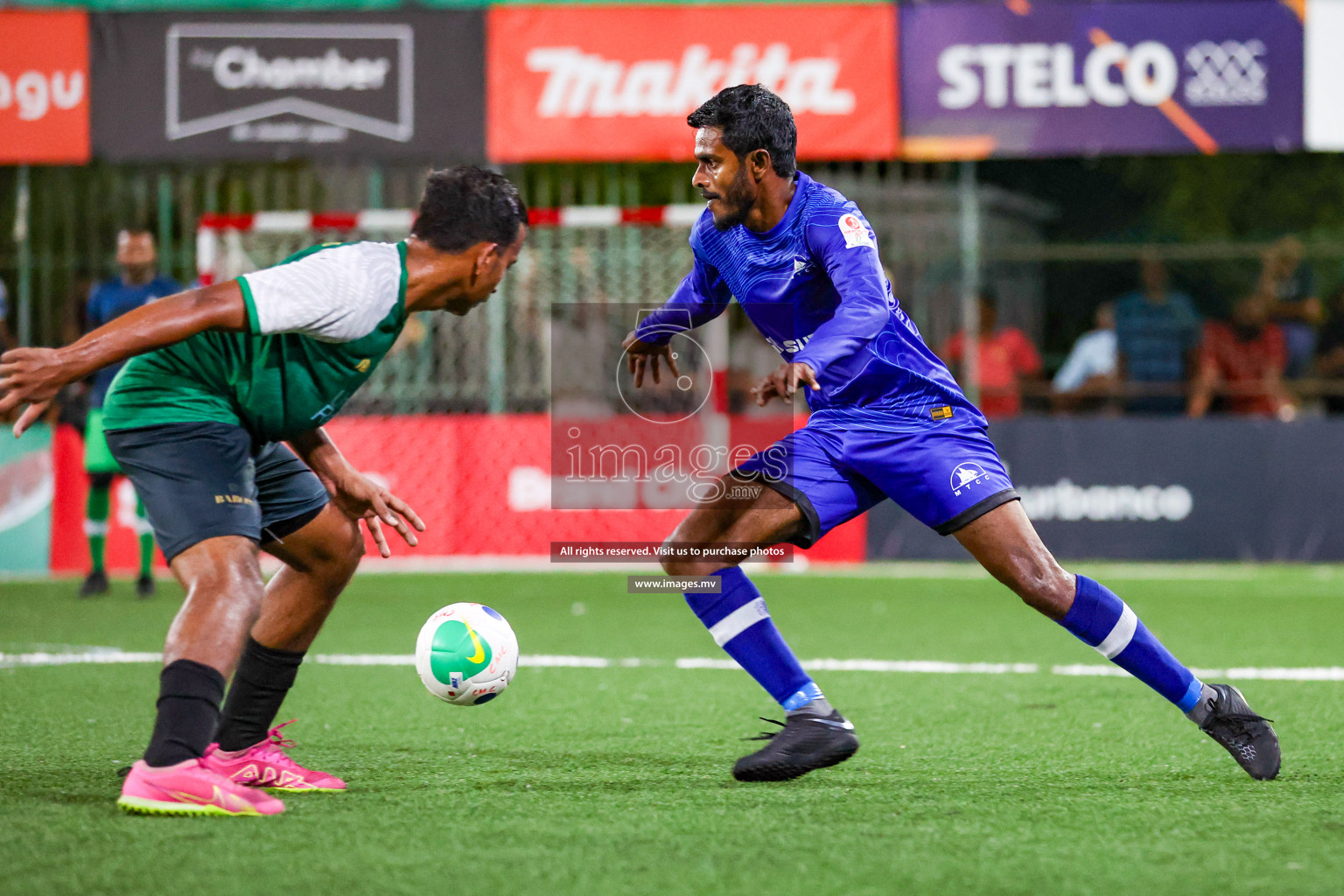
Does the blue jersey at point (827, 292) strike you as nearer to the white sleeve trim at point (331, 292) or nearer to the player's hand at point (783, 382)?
the player's hand at point (783, 382)

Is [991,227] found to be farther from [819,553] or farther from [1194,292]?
[819,553]

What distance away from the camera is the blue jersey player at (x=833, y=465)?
15.4 feet

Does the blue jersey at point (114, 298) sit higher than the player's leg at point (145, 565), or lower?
higher

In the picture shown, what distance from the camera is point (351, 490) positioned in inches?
180

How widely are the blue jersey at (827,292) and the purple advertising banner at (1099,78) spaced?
26.8 feet

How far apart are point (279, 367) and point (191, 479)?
0.38m

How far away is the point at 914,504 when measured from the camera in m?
4.85

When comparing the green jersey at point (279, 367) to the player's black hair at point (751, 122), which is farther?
the player's black hair at point (751, 122)

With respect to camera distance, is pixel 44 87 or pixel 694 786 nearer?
pixel 694 786

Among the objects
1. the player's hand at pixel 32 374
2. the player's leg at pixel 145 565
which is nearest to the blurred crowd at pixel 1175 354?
the player's leg at pixel 145 565

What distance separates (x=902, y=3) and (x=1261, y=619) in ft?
19.9

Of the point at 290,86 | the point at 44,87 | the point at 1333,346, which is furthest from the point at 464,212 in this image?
the point at 1333,346

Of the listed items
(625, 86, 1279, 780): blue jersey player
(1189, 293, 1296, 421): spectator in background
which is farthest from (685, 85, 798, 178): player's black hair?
(1189, 293, 1296, 421): spectator in background

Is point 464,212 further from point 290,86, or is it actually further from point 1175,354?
point 1175,354
